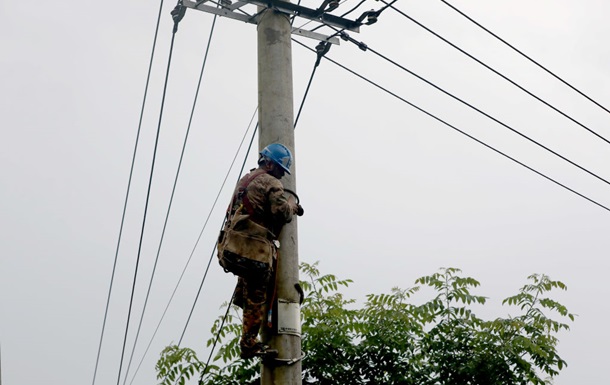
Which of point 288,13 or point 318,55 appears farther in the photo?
point 318,55

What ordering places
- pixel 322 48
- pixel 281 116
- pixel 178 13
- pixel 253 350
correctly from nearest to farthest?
1. pixel 253 350
2. pixel 281 116
3. pixel 178 13
4. pixel 322 48

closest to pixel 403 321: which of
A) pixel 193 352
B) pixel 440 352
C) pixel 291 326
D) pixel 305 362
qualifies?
pixel 440 352

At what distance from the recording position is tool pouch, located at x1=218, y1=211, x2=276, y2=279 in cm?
551

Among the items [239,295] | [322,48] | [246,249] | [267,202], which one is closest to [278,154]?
[267,202]

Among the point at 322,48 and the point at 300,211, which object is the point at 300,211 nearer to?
the point at 300,211

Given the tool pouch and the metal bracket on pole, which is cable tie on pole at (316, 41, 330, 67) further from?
the tool pouch

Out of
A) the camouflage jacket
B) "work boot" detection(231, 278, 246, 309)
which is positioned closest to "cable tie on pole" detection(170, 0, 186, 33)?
the camouflage jacket

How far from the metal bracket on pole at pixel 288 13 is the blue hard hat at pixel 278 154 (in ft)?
4.44

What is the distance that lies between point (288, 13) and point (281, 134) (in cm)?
119

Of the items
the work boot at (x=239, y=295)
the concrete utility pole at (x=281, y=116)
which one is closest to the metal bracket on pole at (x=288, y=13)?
the concrete utility pole at (x=281, y=116)

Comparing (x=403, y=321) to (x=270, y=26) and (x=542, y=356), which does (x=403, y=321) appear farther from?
(x=270, y=26)

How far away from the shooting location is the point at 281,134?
235 inches

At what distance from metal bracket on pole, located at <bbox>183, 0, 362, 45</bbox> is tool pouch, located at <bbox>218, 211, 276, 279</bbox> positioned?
1870 millimetres

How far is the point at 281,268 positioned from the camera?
18.6 feet
